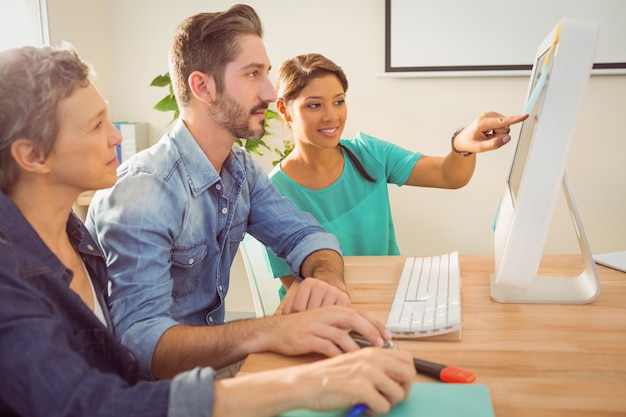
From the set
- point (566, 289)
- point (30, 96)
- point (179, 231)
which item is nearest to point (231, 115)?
point (179, 231)

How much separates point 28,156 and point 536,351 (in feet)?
2.50

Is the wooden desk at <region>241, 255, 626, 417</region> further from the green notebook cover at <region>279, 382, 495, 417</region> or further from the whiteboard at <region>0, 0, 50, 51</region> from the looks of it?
the whiteboard at <region>0, 0, 50, 51</region>

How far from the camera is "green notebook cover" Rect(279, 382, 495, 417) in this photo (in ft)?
2.21

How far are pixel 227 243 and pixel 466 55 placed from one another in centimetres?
177

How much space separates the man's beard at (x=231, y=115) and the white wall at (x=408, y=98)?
154cm

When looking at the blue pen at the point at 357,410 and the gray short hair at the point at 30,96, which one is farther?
the gray short hair at the point at 30,96

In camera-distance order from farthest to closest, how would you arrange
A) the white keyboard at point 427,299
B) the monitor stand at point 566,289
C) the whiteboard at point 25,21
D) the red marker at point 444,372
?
the whiteboard at point 25,21 → the monitor stand at point 566,289 → the white keyboard at point 427,299 → the red marker at point 444,372

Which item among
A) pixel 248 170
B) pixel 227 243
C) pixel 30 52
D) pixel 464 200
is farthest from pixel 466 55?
pixel 30 52

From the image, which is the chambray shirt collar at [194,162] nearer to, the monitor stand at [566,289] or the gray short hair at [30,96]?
the gray short hair at [30,96]

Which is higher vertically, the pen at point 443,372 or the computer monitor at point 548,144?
the computer monitor at point 548,144

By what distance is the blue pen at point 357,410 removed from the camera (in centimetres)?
66

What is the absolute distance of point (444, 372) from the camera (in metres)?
0.77

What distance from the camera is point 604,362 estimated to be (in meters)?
0.81

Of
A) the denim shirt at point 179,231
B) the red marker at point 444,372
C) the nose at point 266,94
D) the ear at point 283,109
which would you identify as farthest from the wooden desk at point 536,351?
the ear at point 283,109
